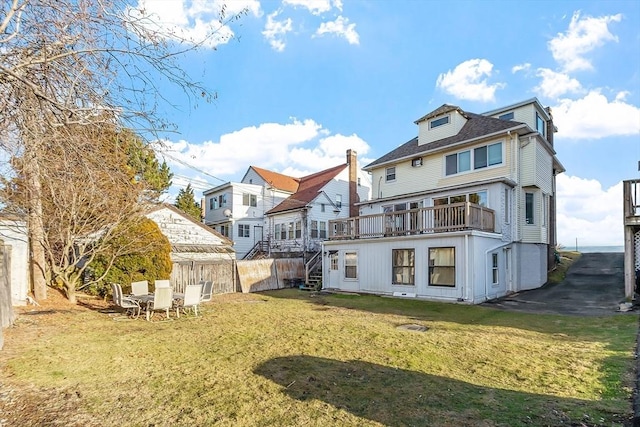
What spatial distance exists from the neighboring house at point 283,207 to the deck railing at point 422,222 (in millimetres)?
8490

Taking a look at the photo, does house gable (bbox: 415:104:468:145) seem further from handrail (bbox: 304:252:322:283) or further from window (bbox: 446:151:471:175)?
handrail (bbox: 304:252:322:283)

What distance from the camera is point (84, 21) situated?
3.92m

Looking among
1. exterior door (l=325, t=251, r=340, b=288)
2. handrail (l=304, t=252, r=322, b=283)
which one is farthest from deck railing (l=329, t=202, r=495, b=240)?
handrail (l=304, t=252, r=322, b=283)


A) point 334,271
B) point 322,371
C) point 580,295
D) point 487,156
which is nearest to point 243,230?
point 334,271

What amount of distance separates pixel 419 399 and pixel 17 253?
12696 millimetres

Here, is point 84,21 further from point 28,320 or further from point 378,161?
point 378,161

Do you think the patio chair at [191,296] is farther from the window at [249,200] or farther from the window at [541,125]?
the window at [249,200]

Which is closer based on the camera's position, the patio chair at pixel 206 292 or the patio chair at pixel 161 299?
the patio chair at pixel 161 299

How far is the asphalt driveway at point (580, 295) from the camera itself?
37.8 ft

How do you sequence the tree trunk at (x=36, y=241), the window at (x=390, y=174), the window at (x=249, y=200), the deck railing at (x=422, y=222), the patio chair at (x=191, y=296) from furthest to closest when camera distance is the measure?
the window at (x=249, y=200) → the window at (x=390, y=174) → the deck railing at (x=422, y=222) → the tree trunk at (x=36, y=241) → the patio chair at (x=191, y=296)

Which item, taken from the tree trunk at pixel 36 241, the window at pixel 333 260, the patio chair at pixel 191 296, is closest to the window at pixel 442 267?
the window at pixel 333 260

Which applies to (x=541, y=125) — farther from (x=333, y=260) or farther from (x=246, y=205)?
(x=246, y=205)

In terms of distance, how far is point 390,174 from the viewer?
21078mm

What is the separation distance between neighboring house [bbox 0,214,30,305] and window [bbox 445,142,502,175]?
1775cm
